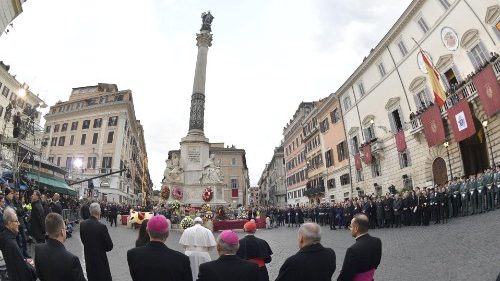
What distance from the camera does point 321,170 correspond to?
149ft

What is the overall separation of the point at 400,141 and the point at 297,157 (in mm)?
32062

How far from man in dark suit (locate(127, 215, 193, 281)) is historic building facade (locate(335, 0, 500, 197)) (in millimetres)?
19868

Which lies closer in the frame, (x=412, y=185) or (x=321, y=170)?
(x=412, y=185)

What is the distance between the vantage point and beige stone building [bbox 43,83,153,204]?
49531 mm

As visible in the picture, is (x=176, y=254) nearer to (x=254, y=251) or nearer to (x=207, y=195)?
(x=254, y=251)

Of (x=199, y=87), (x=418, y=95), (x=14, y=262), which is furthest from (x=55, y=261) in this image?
(x=199, y=87)

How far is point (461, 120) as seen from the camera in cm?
1952

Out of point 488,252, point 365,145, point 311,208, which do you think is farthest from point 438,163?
point 488,252

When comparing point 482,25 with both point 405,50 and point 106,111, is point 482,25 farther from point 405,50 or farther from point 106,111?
point 106,111

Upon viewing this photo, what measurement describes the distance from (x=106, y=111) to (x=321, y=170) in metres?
35.6

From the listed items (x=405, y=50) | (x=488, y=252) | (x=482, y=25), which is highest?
(x=405, y=50)

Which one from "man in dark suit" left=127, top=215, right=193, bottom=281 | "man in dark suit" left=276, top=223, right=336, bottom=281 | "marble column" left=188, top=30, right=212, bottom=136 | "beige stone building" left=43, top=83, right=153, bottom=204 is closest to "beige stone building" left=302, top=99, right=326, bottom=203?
"marble column" left=188, top=30, right=212, bottom=136

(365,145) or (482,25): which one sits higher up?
(482,25)

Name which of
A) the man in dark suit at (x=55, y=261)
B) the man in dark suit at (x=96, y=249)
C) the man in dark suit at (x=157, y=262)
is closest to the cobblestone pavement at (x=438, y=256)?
the man in dark suit at (x=96, y=249)
